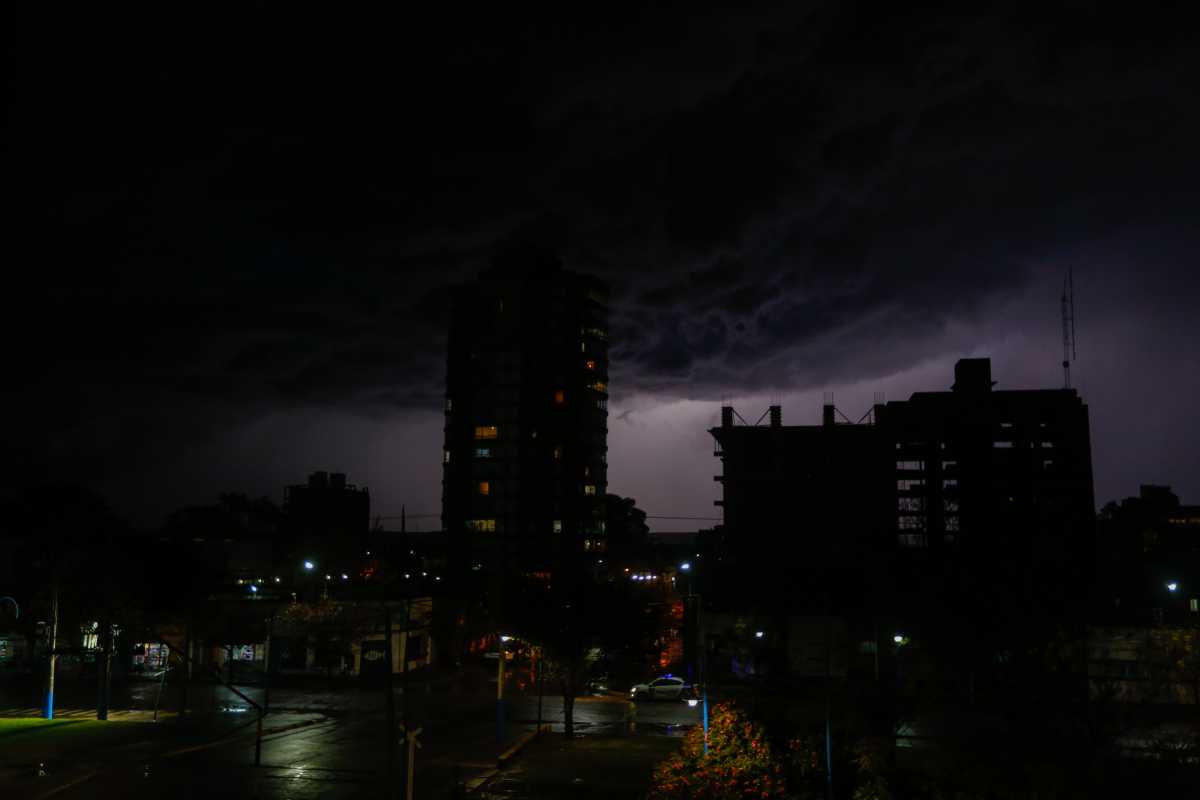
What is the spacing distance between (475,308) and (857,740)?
81480 millimetres

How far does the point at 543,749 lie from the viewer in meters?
29.2

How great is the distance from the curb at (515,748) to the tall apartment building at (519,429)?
6072cm

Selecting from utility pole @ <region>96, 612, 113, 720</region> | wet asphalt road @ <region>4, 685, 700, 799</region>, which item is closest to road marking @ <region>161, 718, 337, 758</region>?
wet asphalt road @ <region>4, 685, 700, 799</region>

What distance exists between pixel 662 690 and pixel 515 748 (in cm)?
1685

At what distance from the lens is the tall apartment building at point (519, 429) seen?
95125mm

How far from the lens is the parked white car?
4397 centimetres

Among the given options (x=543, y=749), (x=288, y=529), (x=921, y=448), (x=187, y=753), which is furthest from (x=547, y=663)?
(x=288, y=529)

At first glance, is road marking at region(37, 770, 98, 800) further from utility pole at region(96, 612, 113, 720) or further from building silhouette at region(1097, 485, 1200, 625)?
building silhouette at region(1097, 485, 1200, 625)

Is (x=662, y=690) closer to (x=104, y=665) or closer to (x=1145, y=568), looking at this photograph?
(x=104, y=665)

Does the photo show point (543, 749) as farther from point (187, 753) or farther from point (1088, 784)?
point (1088, 784)

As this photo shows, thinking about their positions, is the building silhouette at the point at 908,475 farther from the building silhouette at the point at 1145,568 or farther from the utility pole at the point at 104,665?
the utility pole at the point at 104,665

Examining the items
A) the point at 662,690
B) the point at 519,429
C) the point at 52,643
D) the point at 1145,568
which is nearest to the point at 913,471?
the point at 1145,568

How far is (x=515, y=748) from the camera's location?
28969mm

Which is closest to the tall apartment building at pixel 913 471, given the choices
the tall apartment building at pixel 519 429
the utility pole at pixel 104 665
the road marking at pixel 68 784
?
the tall apartment building at pixel 519 429
